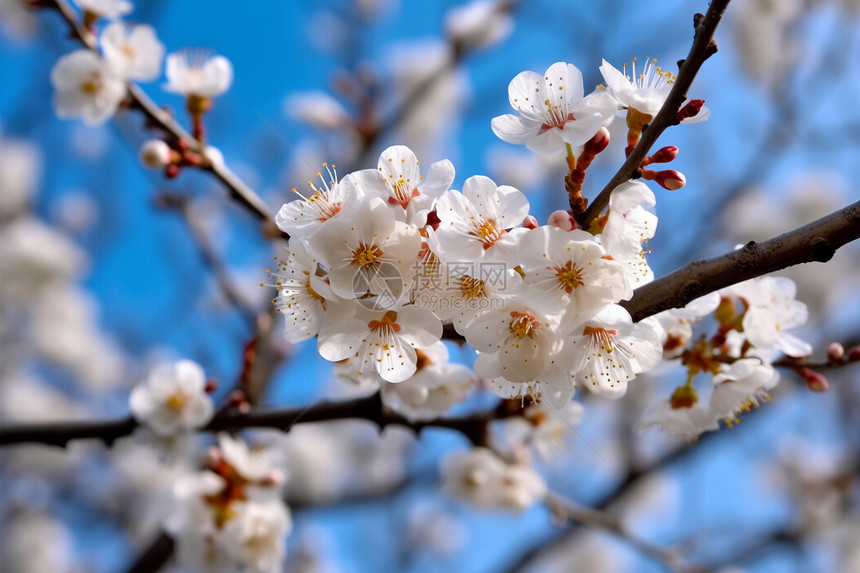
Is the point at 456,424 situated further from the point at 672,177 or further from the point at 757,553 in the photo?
the point at 757,553

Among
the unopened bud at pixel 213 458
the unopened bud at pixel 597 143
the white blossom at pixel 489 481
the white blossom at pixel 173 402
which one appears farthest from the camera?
the white blossom at pixel 489 481

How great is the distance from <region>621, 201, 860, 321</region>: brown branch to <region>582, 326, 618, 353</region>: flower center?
82 mm

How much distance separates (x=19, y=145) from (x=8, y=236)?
152 centimetres

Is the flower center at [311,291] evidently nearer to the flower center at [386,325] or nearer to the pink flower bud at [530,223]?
the flower center at [386,325]

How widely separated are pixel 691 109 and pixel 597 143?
0.17 metres

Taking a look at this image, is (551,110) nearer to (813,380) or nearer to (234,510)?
(813,380)

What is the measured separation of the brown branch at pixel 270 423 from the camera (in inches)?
72.1

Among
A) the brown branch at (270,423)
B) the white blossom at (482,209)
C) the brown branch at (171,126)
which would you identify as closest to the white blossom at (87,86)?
the brown branch at (171,126)

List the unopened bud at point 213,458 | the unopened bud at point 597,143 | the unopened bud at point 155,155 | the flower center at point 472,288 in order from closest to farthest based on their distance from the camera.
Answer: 1. the flower center at point 472,288
2. the unopened bud at point 597,143
3. the unopened bud at point 155,155
4. the unopened bud at point 213,458

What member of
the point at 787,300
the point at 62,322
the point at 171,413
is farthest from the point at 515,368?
the point at 62,322

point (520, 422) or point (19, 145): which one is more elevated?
point (19, 145)

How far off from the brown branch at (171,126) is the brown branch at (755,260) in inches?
45.5

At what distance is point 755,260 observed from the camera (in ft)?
3.60

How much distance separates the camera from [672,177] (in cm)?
122
